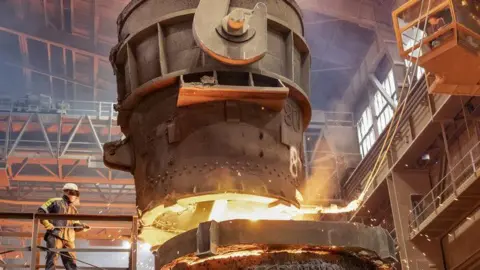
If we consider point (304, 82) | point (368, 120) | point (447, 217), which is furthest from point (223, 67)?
point (368, 120)

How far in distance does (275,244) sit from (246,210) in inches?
45.9

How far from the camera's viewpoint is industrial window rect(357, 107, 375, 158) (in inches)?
757

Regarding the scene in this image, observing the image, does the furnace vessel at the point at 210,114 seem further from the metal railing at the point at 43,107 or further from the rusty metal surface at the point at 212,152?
the metal railing at the point at 43,107

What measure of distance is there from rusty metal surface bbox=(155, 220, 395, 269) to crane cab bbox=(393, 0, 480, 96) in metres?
4.75

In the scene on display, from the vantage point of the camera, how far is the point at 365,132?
772 inches

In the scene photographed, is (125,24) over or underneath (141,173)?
over

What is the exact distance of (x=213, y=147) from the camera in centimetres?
551

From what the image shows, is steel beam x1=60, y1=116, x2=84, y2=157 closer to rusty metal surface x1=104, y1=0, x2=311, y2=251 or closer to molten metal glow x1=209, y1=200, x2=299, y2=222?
rusty metal surface x1=104, y1=0, x2=311, y2=251

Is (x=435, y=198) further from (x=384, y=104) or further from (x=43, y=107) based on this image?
(x=43, y=107)

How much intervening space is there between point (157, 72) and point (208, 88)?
0.76 metres

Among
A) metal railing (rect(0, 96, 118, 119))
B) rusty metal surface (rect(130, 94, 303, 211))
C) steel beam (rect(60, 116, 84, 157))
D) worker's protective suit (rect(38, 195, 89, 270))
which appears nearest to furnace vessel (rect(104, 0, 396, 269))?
rusty metal surface (rect(130, 94, 303, 211))

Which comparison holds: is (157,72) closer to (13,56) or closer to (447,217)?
(447,217)

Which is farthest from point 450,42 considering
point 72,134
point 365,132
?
point 72,134

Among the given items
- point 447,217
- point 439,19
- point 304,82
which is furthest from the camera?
point 447,217
